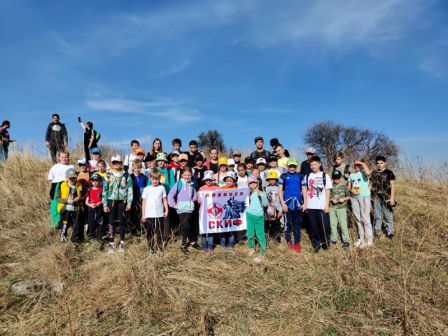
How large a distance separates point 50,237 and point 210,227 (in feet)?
12.3

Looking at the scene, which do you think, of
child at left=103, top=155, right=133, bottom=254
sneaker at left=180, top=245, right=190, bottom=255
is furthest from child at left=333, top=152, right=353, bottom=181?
child at left=103, top=155, right=133, bottom=254

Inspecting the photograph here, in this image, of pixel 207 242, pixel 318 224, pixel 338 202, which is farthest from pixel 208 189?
pixel 338 202

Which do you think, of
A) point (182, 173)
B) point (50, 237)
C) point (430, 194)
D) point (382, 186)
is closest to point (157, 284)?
point (182, 173)

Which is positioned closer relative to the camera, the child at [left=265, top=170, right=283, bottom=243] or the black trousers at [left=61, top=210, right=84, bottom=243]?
the black trousers at [left=61, top=210, right=84, bottom=243]

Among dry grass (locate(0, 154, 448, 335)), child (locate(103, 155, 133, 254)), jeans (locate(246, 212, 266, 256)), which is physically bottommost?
dry grass (locate(0, 154, 448, 335))

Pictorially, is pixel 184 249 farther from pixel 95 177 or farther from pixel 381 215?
pixel 381 215

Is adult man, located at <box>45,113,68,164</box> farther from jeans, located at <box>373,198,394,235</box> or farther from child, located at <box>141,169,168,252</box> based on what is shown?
jeans, located at <box>373,198,394,235</box>

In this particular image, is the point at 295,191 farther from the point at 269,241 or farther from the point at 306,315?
the point at 306,315

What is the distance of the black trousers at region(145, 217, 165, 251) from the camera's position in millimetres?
5992

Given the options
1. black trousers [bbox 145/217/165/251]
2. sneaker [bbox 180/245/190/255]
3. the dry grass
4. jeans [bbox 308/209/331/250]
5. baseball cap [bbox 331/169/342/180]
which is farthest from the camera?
baseball cap [bbox 331/169/342/180]

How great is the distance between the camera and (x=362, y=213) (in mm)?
6688

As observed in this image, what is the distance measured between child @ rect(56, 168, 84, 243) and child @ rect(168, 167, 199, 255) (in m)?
2.12

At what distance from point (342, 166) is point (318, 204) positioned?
1.48 meters

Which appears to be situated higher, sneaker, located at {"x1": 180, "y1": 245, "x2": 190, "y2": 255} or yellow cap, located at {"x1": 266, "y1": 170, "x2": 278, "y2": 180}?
yellow cap, located at {"x1": 266, "y1": 170, "x2": 278, "y2": 180}
